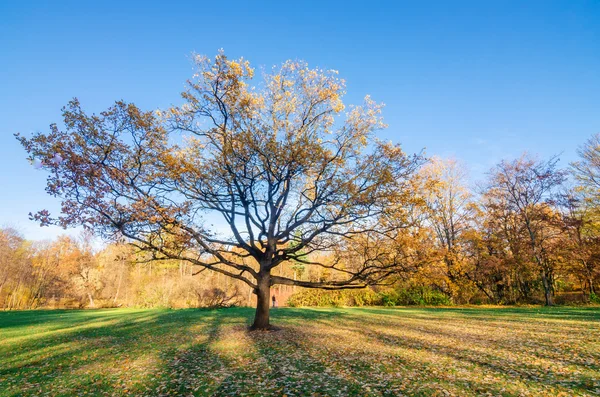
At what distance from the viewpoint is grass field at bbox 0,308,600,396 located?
6.41 m

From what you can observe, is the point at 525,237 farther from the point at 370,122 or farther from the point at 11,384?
the point at 11,384

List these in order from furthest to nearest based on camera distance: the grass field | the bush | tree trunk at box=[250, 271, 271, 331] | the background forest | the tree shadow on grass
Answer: the bush → the background forest → tree trunk at box=[250, 271, 271, 331] → the tree shadow on grass → the grass field

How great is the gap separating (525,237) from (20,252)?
223ft

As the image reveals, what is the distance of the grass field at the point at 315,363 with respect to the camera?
6.41 meters

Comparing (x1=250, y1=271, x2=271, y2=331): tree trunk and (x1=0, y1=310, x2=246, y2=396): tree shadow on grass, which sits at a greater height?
(x1=250, y1=271, x2=271, y2=331): tree trunk

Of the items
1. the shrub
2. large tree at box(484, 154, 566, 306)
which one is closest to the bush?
the shrub

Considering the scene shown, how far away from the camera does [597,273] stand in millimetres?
24375

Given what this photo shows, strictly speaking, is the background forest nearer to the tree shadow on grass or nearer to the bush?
the bush

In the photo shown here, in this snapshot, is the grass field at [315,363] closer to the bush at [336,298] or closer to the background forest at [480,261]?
the background forest at [480,261]

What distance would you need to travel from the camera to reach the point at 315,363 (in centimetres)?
849

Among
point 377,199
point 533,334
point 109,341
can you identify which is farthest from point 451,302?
point 109,341

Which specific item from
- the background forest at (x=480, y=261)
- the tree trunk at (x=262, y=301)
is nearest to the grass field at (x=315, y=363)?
the tree trunk at (x=262, y=301)

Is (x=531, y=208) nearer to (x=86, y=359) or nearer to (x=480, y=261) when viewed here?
(x=480, y=261)

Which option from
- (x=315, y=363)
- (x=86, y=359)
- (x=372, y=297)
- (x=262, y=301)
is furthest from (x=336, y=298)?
(x=86, y=359)
